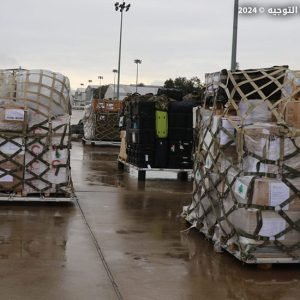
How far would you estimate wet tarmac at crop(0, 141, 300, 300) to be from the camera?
540 centimetres

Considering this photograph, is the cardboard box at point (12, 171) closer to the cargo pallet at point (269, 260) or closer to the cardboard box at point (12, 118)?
the cardboard box at point (12, 118)

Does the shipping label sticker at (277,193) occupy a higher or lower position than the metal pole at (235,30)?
lower

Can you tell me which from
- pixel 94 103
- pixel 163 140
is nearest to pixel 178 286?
pixel 163 140

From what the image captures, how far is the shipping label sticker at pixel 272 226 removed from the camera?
620cm

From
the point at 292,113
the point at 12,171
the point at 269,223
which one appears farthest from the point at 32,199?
the point at 292,113

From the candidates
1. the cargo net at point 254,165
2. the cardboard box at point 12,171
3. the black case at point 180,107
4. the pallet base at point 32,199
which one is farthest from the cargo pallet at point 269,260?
the black case at point 180,107

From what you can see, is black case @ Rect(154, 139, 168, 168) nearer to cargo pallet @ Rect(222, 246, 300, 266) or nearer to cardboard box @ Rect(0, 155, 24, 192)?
cardboard box @ Rect(0, 155, 24, 192)

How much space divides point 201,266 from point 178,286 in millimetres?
848

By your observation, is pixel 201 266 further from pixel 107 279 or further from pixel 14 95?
pixel 14 95

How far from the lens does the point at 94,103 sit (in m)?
29.0

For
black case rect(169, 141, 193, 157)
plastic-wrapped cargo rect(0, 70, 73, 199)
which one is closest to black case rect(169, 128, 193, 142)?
black case rect(169, 141, 193, 157)

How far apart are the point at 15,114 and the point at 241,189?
4.92m

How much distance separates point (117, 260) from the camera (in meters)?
6.44

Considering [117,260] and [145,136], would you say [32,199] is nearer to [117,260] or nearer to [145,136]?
[117,260]
